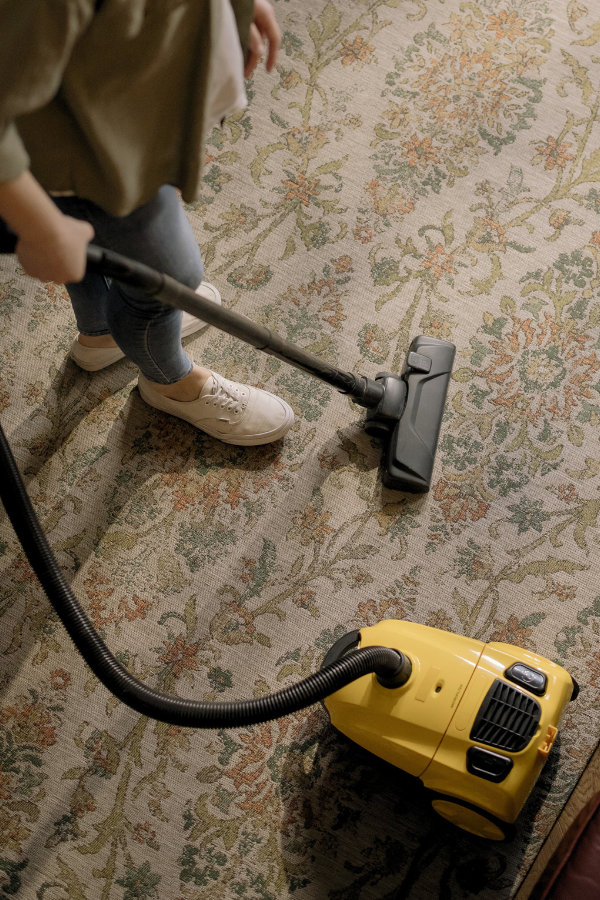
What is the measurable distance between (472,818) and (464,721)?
18 centimetres

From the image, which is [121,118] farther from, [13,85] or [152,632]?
[152,632]

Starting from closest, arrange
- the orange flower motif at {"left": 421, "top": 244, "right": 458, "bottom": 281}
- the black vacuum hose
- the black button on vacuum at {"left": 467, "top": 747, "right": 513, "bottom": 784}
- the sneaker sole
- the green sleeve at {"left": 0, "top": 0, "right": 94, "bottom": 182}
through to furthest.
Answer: the green sleeve at {"left": 0, "top": 0, "right": 94, "bottom": 182}
the black vacuum hose
the black button on vacuum at {"left": 467, "top": 747, "right": 513, "bottom": 784}
the sneaker sole
the orange flower motif at {"left": 421, "top": 244, "right": 458, "bottom": 281}

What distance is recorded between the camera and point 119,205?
596 mm

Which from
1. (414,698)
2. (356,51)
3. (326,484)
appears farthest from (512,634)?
(356,51)

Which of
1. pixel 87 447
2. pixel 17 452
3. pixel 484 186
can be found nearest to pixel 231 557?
pixel 87 447

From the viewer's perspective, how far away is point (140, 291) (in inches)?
31.8

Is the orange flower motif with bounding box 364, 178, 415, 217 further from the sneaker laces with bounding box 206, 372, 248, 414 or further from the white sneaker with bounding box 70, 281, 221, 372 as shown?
the sneaker laces with bounding box 206, 372, 248, 414

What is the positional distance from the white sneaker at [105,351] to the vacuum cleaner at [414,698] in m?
0.39

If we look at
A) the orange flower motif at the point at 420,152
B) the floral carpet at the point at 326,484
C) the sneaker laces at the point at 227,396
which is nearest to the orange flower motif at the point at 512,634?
the floral carpet at the point at 326,484

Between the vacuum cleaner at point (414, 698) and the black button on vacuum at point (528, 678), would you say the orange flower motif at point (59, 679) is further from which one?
the black button on vacuum at point (528, 678)

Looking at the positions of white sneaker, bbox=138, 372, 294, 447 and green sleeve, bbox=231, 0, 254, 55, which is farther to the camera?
white sneaker, bbox=138, 372, 294, 447

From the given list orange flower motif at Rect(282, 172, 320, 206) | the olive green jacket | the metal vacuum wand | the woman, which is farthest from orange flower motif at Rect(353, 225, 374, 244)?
the olive green jacket

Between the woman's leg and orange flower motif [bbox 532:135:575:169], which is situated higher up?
orange flower motif [bbox 532:135:575:169]

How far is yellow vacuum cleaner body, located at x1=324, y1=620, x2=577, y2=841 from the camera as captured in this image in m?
0.93
